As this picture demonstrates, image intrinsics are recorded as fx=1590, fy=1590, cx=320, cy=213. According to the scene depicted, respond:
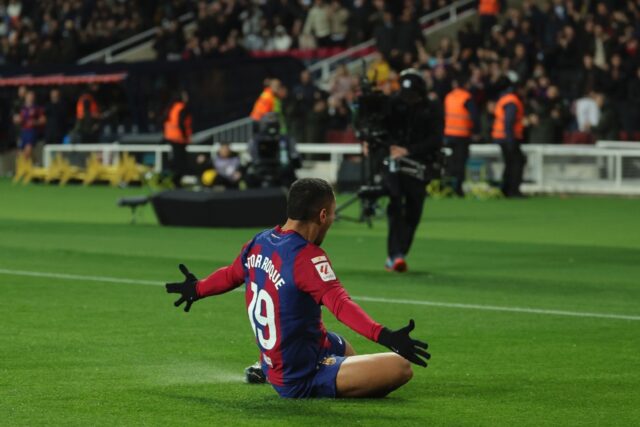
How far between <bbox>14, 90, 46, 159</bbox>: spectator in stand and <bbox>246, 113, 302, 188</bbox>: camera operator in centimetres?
1418

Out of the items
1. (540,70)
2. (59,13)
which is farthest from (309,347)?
(59,13)

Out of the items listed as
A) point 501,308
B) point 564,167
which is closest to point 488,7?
point 564,167

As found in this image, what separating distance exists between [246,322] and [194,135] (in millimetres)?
29358

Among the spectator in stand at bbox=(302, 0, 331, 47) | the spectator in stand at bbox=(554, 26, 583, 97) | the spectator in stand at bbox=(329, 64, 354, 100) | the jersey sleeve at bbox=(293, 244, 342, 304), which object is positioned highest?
the spectator in stand at bbox=(302, 0, 331, 47)

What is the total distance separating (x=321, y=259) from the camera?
848 cm

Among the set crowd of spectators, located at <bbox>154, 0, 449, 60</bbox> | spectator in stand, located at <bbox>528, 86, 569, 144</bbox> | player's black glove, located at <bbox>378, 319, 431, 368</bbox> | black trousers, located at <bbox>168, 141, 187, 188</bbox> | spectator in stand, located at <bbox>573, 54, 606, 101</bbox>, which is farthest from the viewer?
crowd of spectators, located at <bbox>154, 0, 449, 60</bbox>

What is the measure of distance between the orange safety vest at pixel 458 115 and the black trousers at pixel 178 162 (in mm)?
6551

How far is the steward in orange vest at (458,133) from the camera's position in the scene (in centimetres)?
3222

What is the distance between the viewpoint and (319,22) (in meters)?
42.8

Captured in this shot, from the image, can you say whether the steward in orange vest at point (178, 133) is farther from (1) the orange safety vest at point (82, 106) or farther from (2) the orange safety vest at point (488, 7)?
(2) the orange safety vest at point (488, 7)

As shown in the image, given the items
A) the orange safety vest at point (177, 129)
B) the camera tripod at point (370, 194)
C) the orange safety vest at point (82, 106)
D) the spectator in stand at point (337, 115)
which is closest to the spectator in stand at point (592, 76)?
the spectator in stand at point (337, 115)

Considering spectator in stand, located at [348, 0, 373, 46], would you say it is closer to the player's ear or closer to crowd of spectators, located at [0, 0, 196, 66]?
crowd of spectators, located at [0, 0, 196, 66]

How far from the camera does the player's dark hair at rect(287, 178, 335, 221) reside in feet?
27.9

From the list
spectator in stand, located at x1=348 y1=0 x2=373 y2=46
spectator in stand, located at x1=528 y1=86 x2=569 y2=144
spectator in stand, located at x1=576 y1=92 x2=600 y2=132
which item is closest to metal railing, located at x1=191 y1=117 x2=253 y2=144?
spectator in stand, located at x1=348 y1=0 x2=373 y2=46
